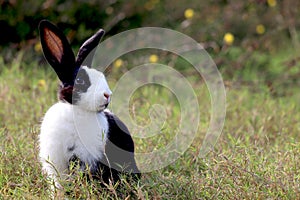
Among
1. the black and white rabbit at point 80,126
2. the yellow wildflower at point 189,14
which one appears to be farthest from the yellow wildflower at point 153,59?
the black and white rabbit at point 80,126

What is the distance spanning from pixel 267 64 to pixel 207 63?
2.46ft

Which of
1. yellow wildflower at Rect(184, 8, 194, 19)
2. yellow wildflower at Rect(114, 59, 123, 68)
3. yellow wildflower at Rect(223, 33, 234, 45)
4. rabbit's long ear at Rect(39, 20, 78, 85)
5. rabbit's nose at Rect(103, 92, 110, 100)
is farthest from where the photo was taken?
yellow wildflower at Rect(184, 8, 194, 19)

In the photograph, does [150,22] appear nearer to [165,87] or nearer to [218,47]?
[218,47]

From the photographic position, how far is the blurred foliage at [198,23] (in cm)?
596

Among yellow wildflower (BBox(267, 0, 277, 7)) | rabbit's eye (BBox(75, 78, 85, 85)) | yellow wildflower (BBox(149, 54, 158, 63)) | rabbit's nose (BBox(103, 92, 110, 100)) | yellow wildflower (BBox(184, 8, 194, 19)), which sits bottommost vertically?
yellow wildflower (BBox(149, 54, 158, 63))

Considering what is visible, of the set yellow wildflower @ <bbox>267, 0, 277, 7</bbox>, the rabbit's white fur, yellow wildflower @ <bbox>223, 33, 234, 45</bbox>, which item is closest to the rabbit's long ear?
the rabbit's white fur

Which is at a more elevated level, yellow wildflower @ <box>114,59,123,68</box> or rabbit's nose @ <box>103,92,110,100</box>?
rabbit's nose @ <box>103,92,110,100</box>

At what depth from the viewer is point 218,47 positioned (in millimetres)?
6230

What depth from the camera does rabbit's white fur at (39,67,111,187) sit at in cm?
311

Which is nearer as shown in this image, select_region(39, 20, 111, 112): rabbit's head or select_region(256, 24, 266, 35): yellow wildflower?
select_region(39, 20, 111, 112): rabbit's head

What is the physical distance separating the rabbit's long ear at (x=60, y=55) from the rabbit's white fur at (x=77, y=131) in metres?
0.11

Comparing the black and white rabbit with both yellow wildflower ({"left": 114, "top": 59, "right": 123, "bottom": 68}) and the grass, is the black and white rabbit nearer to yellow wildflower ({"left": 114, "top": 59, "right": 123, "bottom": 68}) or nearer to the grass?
the grass

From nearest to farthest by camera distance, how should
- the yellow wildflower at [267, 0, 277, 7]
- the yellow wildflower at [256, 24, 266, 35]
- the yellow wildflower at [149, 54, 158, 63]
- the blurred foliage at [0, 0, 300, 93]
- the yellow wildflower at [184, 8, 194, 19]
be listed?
the yellow wildflower at [149, 54, 158, 63]
the blurred foliage at [0, 0, 300, 93]
the yellow wildflower at [184, 8, 194, 19]
the yellow wildflower at [256, 24, 266, 35]
the yellow wildflower at [267, 0, 277, 7]

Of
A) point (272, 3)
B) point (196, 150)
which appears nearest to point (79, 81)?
point (196, 150)
